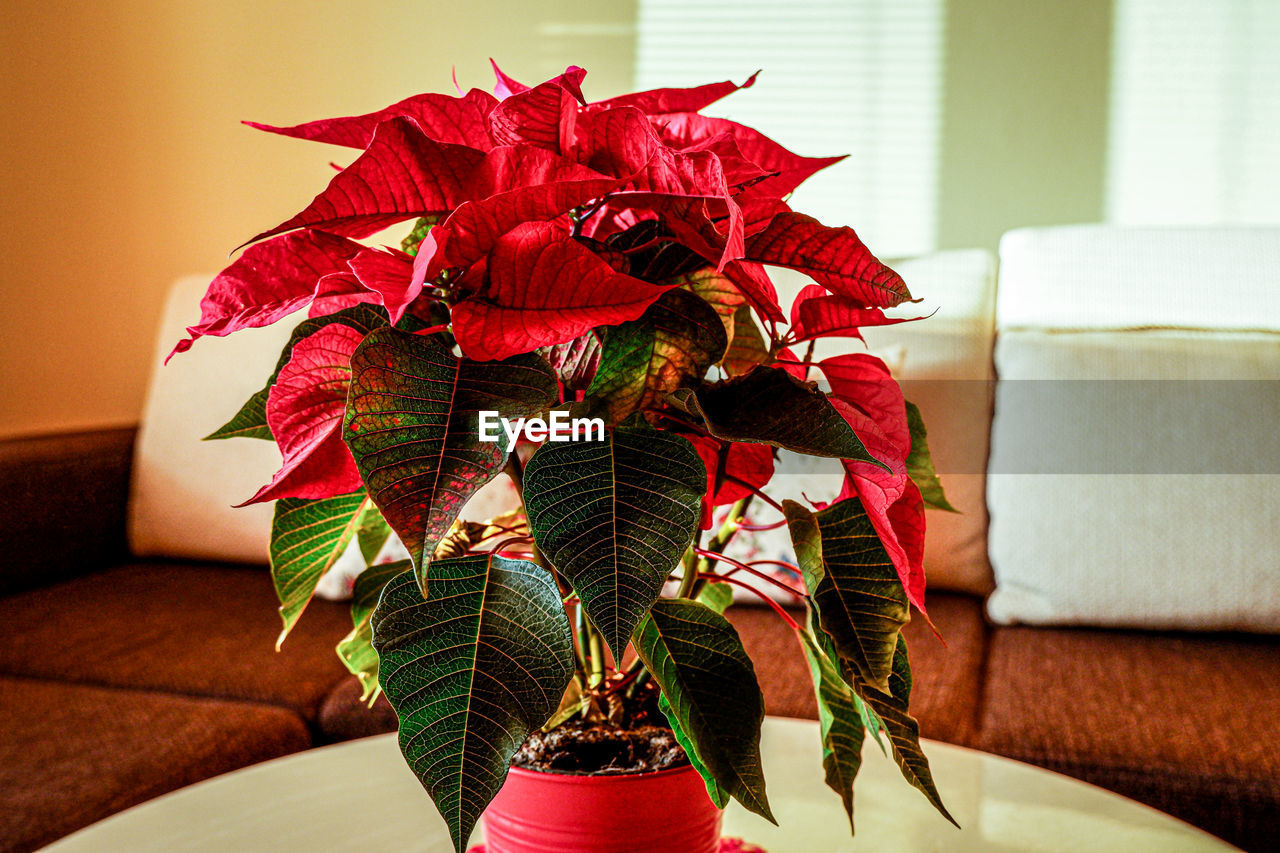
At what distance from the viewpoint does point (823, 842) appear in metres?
0.66

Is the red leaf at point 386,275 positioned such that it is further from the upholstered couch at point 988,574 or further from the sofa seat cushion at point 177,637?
the sofa seat cushion at point 177,637

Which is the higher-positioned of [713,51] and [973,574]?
[713,51]

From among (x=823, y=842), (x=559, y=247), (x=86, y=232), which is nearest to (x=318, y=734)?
(x=823, y=842)

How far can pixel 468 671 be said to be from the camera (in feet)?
1.23

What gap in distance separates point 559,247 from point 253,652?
110 cm

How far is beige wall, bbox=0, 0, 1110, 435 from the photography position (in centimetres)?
183

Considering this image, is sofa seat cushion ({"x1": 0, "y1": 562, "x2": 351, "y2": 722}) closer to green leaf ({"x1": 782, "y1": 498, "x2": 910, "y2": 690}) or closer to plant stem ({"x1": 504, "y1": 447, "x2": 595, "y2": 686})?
plant stem ({"x1": 504, "y1": 447, "x2": 595, "y2": 686})

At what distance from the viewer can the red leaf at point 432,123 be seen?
1.30 feet

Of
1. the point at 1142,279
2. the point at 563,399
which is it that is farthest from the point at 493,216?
the point at 1142,279

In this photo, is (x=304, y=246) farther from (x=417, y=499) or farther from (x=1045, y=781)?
(x=1045, y=781)

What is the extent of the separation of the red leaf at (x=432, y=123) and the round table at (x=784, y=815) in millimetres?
461

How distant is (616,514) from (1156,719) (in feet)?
3.05

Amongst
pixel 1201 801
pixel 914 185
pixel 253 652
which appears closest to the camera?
pixel 1201 801

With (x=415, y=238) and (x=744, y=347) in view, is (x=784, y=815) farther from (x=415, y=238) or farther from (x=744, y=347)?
(x=415, y=238)
